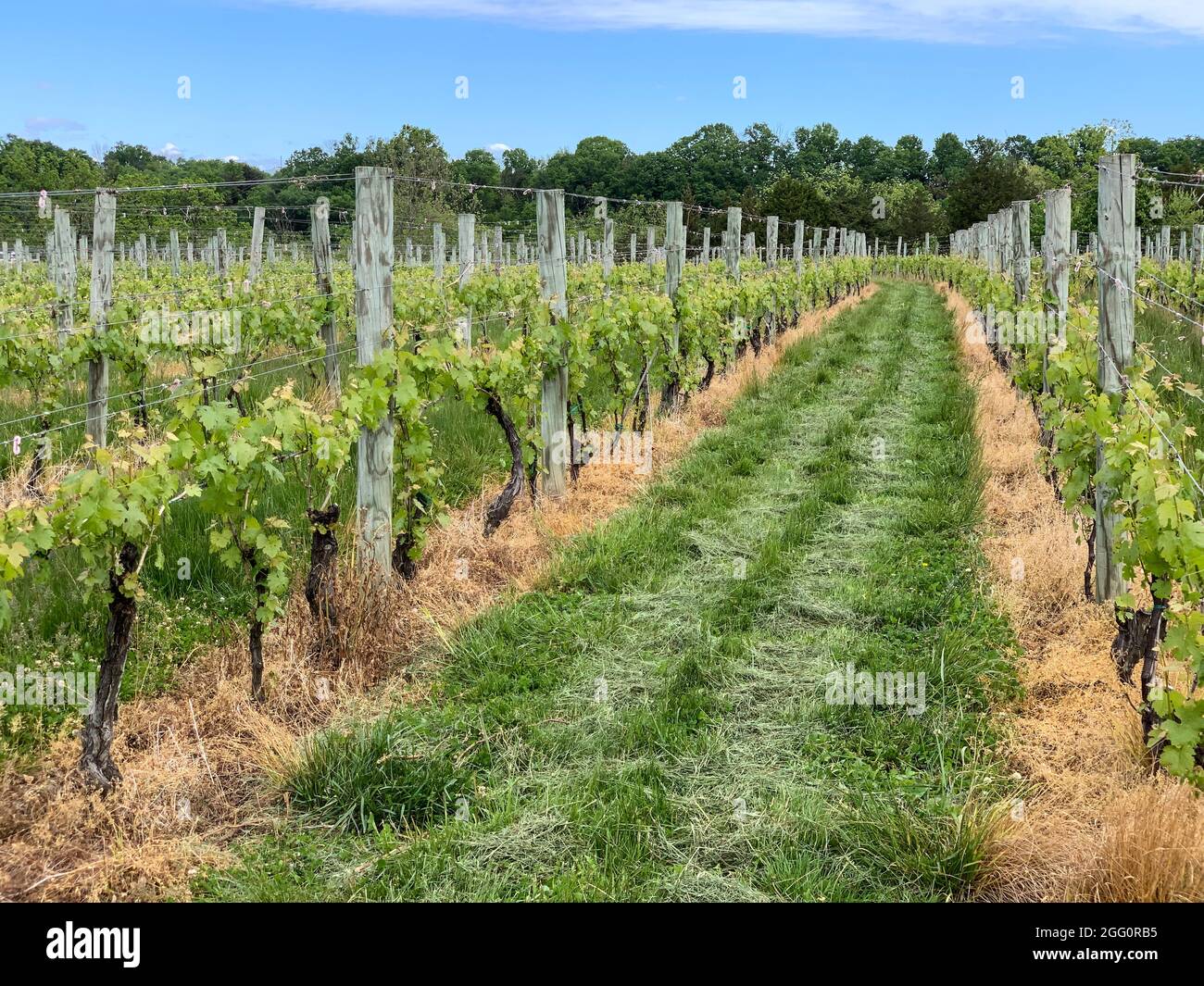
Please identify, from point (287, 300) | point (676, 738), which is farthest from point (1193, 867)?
point (287, 300)

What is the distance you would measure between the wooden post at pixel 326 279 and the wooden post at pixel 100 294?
221 cm

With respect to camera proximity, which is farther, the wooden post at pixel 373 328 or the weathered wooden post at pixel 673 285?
the weathered wooden post at pixel 673 285

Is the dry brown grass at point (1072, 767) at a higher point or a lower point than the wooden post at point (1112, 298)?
lower

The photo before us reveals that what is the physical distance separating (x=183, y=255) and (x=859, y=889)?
46140 mm

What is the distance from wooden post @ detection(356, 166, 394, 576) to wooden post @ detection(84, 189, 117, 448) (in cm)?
Answer: 351

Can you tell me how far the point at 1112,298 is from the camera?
488cm

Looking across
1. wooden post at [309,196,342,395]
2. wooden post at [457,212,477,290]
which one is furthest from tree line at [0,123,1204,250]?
wooden post at [309,196,342,395]

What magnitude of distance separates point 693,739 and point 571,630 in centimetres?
115

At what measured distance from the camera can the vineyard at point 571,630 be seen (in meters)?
3.15

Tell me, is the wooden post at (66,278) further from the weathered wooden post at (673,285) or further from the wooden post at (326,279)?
the weathered wooden post at (673,285)

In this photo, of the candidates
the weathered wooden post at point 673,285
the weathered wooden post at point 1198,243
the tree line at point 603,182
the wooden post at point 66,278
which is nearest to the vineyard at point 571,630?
the wooden post at point 66,278

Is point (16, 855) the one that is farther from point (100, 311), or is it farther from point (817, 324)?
point (817, 324)

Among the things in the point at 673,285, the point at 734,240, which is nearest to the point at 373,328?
the point at 673,285

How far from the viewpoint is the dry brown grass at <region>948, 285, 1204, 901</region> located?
2.85 meters
